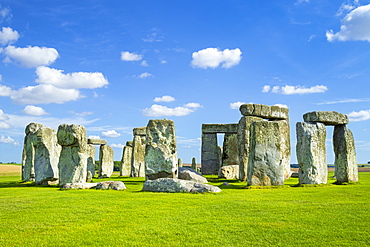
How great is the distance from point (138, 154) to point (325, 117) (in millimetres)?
13502

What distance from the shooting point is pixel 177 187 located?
10273 millimetres

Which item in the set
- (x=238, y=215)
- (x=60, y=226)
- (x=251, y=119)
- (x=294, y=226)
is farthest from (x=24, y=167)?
(x=294, y=226)

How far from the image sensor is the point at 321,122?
1357cm

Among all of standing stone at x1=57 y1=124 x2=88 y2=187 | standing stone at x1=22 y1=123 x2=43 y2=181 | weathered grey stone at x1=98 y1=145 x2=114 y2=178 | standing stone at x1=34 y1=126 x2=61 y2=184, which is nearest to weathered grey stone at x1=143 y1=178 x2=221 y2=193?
standing stone at x1=57 y1=124 x2=88 y2=187

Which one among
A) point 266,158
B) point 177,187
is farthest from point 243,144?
point 177,187

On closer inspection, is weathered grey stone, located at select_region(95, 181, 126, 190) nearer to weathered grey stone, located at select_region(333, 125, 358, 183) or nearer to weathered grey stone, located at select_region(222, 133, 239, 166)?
weathered grey stone, located at select_region(333, 125, 358, 183)

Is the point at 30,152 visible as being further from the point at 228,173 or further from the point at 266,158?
the point at 266,158

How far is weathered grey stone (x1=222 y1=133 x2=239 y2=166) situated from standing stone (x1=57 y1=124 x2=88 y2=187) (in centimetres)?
1288

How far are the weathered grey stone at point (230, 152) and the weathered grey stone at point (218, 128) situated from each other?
618 millimetres

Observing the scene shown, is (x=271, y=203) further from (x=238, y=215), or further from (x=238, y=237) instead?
(x=238, y=237)

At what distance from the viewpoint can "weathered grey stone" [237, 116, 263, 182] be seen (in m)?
16.1

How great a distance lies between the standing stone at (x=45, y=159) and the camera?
1430cm

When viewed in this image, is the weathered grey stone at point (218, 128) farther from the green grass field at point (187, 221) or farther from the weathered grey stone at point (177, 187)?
the green grass field at point (187, 221)

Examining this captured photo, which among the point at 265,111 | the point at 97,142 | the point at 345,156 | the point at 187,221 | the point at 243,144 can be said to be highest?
the point at 265,111
